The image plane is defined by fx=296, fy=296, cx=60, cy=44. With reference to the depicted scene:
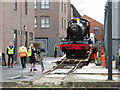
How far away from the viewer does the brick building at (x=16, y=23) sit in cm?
2245

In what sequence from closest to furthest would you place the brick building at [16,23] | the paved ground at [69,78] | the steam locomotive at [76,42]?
the paved ground at [69,78] → the brick building at [16,23] → the steam locomotive at [76,42]

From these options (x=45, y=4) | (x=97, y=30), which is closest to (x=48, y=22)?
(x=45, y=4)

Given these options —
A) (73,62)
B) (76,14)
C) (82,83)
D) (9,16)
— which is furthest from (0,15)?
(76,14)

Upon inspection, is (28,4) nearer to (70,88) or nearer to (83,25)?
(83,25)

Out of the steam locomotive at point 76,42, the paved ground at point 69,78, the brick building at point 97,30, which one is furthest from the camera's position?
the brick building at point 97,30

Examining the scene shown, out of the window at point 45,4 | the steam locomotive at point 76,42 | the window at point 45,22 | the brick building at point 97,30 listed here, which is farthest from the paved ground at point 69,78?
the brick building at point 97,30

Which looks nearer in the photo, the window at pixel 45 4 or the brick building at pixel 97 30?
the window at pixel 45 4

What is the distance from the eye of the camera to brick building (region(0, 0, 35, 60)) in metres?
22.4

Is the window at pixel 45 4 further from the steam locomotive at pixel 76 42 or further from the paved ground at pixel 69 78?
the paved ground at pixel 69 78

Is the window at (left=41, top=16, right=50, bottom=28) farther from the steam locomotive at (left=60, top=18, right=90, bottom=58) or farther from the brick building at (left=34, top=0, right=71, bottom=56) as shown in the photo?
the steam locomotive at (left=60, top=18, right=90, bottom=58)

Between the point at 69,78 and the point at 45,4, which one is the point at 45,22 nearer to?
the point at 45,4

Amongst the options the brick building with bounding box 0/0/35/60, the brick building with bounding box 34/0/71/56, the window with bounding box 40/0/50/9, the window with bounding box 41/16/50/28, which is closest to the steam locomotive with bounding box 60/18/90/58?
the brick building with bounding box 0/0/35/60

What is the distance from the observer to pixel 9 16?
23.8 m

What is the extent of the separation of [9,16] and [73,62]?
634 cm
